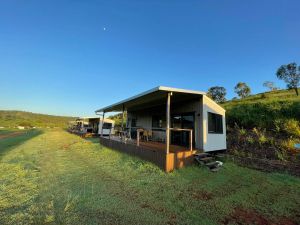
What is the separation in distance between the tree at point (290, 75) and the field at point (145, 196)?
94.8ft

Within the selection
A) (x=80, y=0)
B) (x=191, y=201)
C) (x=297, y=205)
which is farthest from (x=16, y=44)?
(x=297, y=205)

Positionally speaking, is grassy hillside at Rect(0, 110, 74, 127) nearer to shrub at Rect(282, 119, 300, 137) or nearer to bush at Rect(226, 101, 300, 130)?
bush at Rect(226, 101, 300, 130)

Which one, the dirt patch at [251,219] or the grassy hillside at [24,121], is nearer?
the dirt patch at [251,219]

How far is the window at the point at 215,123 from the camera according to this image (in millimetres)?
8398

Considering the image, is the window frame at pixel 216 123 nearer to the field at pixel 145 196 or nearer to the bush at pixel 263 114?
the field at pixel 145 196

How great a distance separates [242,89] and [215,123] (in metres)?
36.1

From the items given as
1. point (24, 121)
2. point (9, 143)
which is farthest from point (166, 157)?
point (24, 121)

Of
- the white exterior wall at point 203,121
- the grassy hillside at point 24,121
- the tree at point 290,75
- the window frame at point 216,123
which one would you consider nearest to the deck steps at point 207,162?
the white exterior wall at point 203,121

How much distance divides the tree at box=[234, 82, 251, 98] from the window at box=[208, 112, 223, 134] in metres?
34.6

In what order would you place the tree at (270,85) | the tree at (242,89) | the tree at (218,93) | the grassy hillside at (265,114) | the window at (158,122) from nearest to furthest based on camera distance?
the window at (158,122), the grassy hillside at (265,114), the tree at (218,93), the tree at (242,89), the tree at (270,85)

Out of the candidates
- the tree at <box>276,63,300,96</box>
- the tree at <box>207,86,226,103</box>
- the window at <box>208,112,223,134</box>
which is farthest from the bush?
the tree at <box>207,86,226,103</box>

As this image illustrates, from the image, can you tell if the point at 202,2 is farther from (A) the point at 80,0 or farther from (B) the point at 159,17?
(A) the point at 80,0

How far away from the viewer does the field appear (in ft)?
10.2

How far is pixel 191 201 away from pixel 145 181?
63.8 inches
